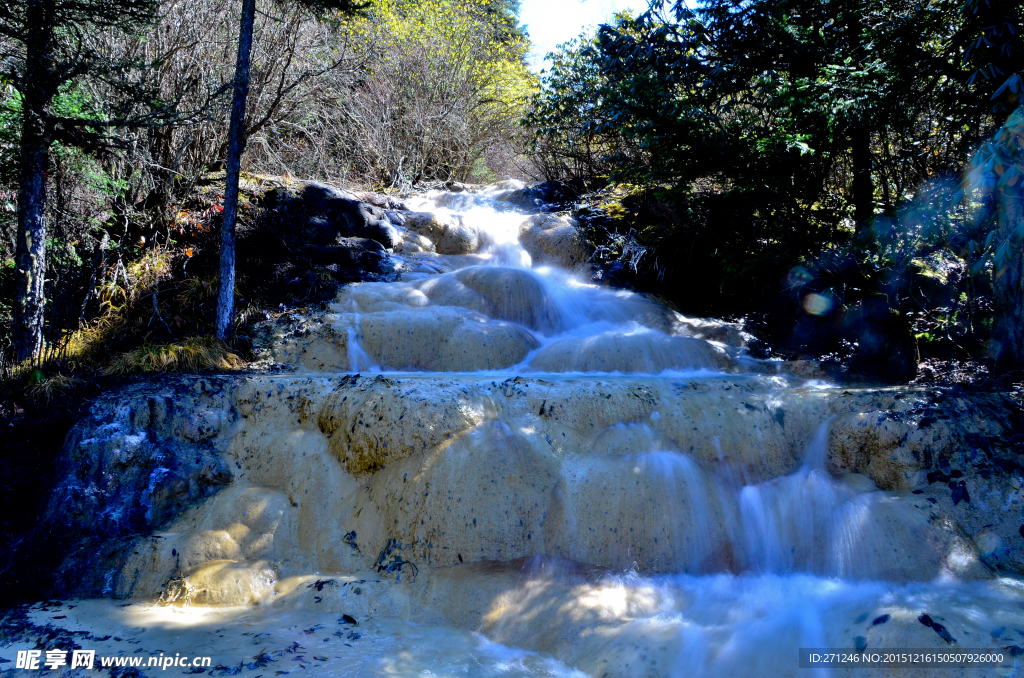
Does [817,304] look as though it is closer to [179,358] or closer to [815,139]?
[815,139]

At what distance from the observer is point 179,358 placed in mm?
6527

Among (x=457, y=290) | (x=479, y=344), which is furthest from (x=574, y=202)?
(x=479, y=344)

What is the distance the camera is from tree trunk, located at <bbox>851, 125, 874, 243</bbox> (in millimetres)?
7930

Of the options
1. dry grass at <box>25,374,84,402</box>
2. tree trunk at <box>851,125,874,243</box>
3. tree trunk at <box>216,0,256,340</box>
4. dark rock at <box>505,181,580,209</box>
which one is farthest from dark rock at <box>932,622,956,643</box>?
dark rock at <box>505,181,580,209</box>

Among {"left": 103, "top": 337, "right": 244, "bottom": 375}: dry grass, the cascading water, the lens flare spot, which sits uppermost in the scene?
the lens flare spot

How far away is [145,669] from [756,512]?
4.55m

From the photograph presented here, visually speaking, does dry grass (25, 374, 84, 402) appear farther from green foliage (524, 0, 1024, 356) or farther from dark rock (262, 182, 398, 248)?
green foliage (524, 0, 1024, 356)

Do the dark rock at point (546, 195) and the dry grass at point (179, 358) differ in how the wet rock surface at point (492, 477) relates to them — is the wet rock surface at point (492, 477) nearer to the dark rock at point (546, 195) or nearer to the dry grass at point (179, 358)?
the dry grass at point (179, 358)

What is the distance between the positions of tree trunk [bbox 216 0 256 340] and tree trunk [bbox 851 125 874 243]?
314 inches

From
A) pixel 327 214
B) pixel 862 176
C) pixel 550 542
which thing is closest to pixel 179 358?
pixel 327 214

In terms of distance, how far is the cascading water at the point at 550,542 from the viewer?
3713mm

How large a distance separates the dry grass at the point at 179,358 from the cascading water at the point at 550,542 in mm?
1262

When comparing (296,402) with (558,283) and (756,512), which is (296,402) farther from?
(558,283)

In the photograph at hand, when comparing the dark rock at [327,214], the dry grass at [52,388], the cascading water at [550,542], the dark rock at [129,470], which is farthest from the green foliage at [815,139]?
the dry grass at [52,388]
